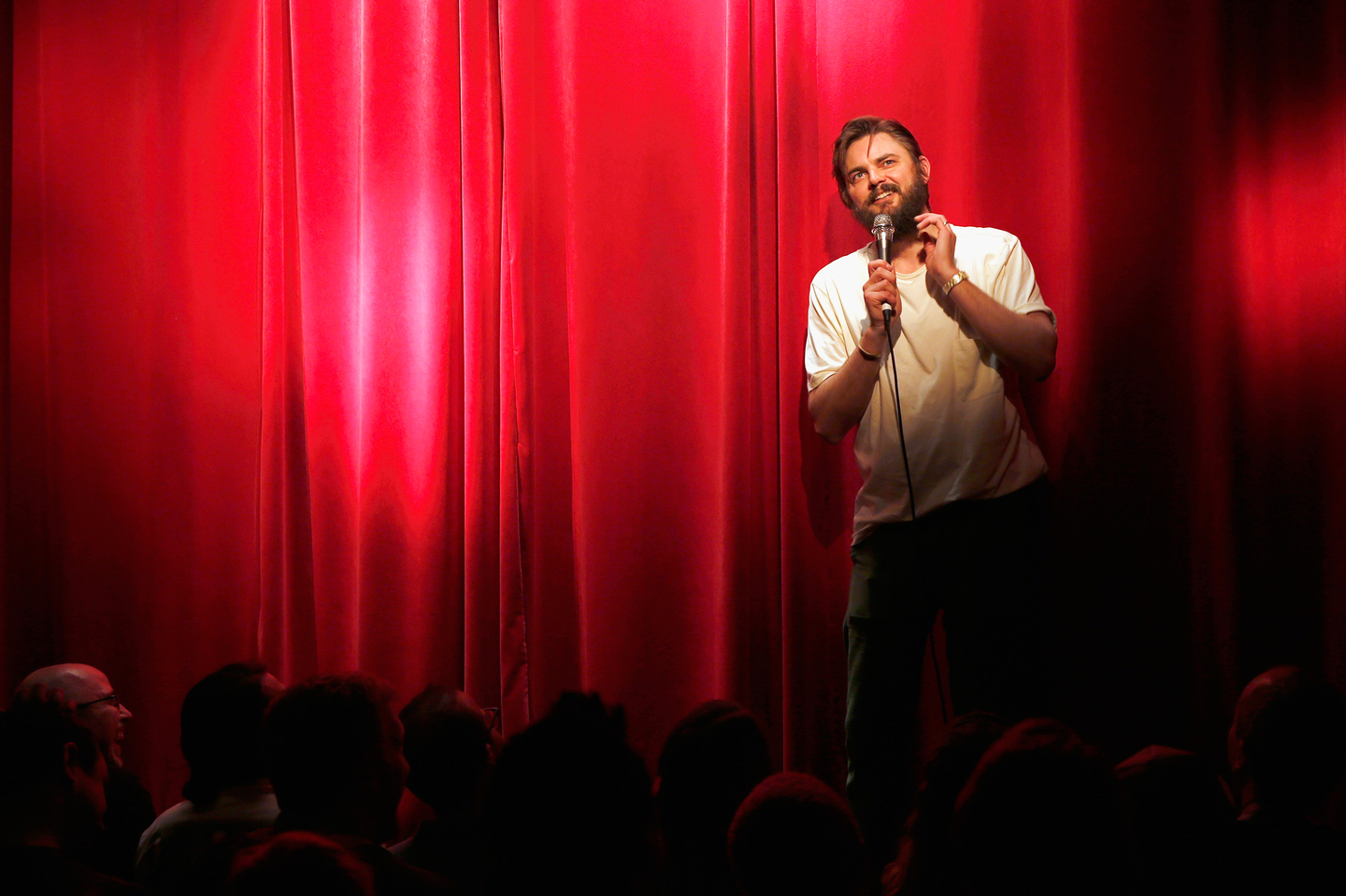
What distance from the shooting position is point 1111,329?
2.69 meters

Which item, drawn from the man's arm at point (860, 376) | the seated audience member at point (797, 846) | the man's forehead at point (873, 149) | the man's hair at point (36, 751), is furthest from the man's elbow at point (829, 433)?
the man's hair at point (36, 751)

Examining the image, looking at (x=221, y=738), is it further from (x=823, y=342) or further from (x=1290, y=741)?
(x=1290, y=741)

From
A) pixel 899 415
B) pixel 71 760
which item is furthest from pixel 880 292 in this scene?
pixel 71 760

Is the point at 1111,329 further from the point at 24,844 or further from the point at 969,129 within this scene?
the point at 24,844

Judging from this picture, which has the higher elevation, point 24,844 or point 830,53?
point 830,53

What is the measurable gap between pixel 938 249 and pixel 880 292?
0.19 meters

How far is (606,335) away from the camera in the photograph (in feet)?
10.3

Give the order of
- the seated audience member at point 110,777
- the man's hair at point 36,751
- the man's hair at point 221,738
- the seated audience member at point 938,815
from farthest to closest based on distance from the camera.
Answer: the seated audience member at point 110,777
the man's hair at point 221,738
the man's hair at point 36,751
the seated audience member at point 938,815

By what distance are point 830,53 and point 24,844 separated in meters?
2.66

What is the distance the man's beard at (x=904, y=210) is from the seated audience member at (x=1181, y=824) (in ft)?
→ 4.73

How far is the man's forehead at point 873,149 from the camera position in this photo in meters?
2.59

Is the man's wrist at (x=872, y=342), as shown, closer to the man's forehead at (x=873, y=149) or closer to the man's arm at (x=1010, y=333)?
the man's arm at (x=1010, y=333)

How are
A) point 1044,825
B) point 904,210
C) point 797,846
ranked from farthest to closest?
point 904,210, point 797,846, point 1044,825

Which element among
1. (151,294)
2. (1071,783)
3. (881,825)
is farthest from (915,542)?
(151,294)
